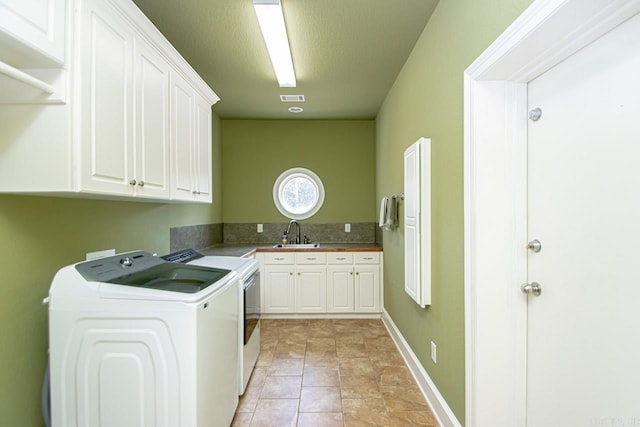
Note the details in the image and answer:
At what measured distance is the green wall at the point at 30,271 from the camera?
1279 millimetres

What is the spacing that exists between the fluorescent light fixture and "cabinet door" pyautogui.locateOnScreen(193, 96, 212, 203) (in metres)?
0.68

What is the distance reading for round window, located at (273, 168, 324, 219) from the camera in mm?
4454

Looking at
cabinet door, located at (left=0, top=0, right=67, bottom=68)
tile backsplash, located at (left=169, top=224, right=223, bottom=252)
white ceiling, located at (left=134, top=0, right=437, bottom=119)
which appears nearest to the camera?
cabinet door, located at (left=0, top=0, right=67, bottom=68)

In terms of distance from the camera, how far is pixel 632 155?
0.97 m

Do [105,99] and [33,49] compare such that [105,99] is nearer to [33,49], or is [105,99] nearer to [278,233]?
[33,49]

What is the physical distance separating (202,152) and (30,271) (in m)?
1.41

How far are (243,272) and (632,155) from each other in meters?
2.12

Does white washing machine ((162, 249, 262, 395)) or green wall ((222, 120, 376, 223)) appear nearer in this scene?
white washing machine ((162, 249, 262, 395))

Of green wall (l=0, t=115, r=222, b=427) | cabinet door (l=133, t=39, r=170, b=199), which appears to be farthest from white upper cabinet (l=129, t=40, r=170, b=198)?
green wall (l=0, t=115, r=222, b=427)

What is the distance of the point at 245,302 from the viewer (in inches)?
89.6

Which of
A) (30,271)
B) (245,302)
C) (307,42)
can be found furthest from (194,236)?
(307,42)

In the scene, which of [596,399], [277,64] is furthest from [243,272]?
[596,399]

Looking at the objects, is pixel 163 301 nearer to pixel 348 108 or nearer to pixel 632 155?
pixel 632 155

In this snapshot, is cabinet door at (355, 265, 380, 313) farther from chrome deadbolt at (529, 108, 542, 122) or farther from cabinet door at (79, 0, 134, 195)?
cabinet door at (79, 0, 134, 195)
